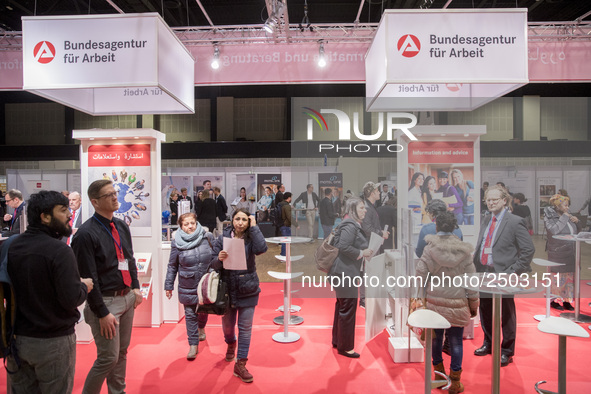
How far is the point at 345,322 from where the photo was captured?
370cm

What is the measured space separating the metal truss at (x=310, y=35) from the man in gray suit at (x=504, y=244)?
3676 mm

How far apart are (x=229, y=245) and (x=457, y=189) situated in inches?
84.8

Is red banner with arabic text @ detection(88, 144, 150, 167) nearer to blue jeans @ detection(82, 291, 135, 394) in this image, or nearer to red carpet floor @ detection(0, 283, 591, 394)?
red carpet floor @ detection(0, 283, 591, 394)

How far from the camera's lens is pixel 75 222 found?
15.7 feet

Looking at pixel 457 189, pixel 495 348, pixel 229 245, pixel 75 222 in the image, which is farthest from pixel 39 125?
pixel 495 348

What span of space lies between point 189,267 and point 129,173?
1652 mm

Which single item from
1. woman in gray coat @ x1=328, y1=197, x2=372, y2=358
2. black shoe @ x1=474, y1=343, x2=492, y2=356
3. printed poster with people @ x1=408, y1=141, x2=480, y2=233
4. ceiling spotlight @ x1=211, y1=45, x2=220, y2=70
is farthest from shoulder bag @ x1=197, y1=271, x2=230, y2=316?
ceiling spotlight @ x1=211, y1=45, x2=220, y2=70

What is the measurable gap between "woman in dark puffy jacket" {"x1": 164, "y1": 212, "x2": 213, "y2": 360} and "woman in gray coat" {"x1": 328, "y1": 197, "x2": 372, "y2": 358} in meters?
1.27

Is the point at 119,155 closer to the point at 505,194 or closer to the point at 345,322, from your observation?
the point at 345,322

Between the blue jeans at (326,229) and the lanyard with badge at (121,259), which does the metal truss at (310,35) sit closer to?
the blue jeans at (326,229)

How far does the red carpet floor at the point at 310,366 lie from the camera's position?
3.19 meters

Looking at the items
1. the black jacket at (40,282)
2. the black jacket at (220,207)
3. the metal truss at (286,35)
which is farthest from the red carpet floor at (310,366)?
the black jacket at (220,207)

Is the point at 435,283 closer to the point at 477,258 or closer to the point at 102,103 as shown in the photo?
the point at 477,258

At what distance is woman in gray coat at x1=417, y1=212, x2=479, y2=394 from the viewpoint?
302 centimetres
